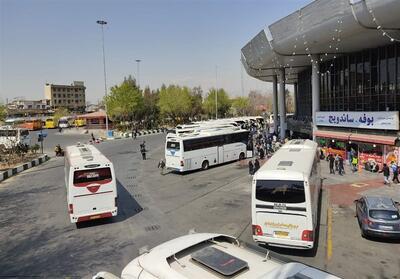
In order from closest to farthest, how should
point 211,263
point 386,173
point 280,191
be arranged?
point 211,263 → point 280,191 → point 386,173

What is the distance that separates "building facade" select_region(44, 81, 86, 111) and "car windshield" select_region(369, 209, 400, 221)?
16952cm

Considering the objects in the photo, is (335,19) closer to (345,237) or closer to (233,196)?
(233,196)

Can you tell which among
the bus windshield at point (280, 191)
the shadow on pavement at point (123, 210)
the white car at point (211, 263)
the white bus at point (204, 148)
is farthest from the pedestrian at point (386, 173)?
the white car at point (211, 263)

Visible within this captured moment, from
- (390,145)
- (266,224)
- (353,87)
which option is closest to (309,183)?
(266,224)

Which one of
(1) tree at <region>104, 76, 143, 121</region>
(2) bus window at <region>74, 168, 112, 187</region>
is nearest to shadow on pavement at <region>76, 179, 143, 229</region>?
(2) bus window at <region>74, 168, 112, 187</region>

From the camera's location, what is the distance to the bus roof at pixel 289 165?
12.0 meters

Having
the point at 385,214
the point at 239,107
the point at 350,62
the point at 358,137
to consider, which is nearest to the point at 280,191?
the point at 385,214

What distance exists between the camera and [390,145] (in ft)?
79.9

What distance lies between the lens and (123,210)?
1830cm

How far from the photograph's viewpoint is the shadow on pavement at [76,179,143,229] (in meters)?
16.3

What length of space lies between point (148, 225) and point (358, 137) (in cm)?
1792

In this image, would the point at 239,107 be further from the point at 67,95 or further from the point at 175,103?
the point at 67,95

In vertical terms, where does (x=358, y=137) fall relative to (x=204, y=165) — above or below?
above

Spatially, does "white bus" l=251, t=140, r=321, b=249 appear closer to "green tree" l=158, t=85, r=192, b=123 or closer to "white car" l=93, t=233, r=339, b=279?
"white car" l=93, t=233, r=339, b=279
